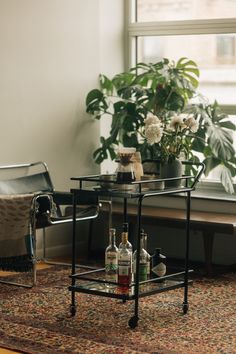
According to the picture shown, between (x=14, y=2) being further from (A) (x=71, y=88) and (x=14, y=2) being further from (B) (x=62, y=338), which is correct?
(B) (x=62, y=338)

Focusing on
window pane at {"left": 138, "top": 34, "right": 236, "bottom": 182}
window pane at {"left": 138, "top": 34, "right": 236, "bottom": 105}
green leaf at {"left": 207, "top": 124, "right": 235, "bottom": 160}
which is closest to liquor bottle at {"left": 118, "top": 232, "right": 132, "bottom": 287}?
green leaf at {"left": 207, "top": 124, "right": 235, "bottom": 160}

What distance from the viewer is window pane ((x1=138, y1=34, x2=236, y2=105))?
21.7 ft

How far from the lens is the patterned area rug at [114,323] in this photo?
409cm

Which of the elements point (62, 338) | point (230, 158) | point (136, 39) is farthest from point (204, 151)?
point (62, 338)

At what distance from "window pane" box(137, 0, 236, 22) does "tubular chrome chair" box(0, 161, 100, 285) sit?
1.69m

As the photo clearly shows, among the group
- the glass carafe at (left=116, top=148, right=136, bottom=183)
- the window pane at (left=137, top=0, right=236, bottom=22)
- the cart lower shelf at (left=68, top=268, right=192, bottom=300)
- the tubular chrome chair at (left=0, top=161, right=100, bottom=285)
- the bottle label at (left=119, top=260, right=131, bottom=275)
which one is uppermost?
the window pane at (left=137, top=0, right=236, bottom=22)

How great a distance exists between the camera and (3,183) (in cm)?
589

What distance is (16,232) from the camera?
5383 millimetres

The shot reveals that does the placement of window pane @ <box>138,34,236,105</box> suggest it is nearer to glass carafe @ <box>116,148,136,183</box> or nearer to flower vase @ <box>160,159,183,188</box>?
flower vase @ <box>160,159,183,188</box>

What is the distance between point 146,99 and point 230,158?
2.87ft

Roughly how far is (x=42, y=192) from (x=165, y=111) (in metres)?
1.22

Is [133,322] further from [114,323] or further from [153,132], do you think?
[153,132]

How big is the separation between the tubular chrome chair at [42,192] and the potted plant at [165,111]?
628 millimetres

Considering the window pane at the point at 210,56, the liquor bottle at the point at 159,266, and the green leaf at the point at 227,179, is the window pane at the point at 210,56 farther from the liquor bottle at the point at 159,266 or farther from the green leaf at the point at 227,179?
the liquor bottle at the point at 159,266
